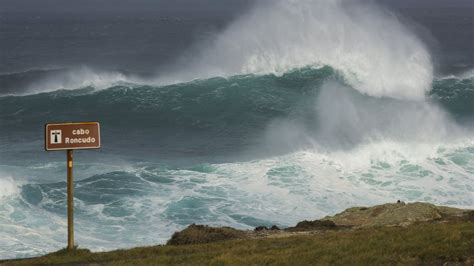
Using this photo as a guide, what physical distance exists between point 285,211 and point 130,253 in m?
11.8

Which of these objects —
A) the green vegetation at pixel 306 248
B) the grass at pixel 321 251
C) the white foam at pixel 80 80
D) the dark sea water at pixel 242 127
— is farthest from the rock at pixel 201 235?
the white foam at pixel 80 80

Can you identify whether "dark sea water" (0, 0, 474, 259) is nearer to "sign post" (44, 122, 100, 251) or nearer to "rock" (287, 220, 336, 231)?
"rock" (287, 220, 336, 231)

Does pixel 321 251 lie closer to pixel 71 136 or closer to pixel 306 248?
pixel 306 248

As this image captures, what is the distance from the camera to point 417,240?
13.7 meters

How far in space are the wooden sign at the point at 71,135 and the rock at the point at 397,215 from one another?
7.34 metres

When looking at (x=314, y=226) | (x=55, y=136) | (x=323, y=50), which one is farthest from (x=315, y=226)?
(x=323, y=50)

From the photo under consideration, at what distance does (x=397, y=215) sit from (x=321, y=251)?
6.29 meters

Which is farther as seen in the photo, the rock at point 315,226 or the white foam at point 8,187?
the white foam at point 8,187

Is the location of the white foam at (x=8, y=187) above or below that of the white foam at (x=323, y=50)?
below

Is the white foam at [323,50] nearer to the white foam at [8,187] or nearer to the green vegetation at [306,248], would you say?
the white foam at [8,187]

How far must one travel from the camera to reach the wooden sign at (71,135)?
14742 millimetres

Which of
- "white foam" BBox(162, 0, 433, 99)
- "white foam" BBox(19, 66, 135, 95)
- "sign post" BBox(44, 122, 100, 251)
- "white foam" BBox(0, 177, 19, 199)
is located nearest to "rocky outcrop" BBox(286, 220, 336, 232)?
"sign post" BBox(44, 122, 100, 251)

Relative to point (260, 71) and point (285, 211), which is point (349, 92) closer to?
point (260, 71)

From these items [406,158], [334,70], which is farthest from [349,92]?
[406,158]
